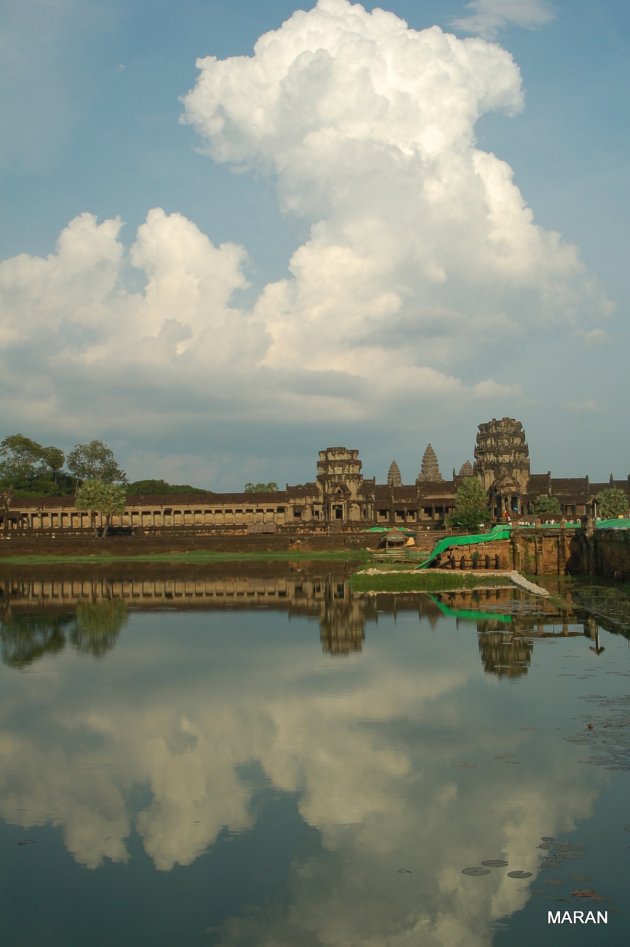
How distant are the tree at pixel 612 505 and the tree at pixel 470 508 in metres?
10.7

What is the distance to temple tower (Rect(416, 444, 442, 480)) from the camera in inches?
5182

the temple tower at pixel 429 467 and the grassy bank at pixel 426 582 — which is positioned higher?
the temple tower at pixel 429 467

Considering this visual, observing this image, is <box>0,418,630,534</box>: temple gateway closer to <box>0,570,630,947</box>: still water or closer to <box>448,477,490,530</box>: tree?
<box>448,477,490,530</box>: tree

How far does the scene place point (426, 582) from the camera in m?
49.1

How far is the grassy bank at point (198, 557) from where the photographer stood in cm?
7431

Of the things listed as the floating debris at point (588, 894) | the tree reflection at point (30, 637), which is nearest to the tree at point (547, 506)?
the tree reflection at point (30, 637)

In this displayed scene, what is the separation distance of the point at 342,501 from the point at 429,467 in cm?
3076

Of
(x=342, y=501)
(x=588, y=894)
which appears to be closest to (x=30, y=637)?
(x=588, y=894)

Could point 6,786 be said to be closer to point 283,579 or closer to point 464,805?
point 464,805

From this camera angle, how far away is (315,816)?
14.1 meters

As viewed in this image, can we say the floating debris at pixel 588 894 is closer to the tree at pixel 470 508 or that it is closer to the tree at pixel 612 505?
the tree at pixel 612 505

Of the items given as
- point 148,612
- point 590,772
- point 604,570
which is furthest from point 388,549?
point 590,772

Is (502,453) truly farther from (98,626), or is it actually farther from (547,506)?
(98,626)

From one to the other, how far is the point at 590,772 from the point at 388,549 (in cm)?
6342
